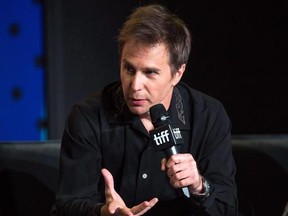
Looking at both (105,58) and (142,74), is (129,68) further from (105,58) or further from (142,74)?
(105,58)

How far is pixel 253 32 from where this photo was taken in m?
1.94

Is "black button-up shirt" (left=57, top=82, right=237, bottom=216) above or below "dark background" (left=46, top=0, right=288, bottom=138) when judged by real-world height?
below

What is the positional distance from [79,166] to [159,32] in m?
0.45

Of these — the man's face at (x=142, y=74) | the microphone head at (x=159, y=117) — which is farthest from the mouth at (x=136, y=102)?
the microphone head at (x=159, y=117)

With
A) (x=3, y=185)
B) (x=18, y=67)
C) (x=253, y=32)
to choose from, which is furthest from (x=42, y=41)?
(x=253, y=32)

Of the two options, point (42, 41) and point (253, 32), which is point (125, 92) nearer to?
point (42, 41)

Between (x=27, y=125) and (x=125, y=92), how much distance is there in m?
0.63

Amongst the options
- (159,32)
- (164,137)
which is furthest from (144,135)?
(164,137)

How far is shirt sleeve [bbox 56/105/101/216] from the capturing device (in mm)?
1425

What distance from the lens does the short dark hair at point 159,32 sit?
1452 millimetres

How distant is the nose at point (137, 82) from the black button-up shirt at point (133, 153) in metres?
0.15

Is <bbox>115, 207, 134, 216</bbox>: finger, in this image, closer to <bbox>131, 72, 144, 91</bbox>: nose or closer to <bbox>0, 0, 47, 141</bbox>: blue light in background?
<bbox>131, 72, 144, 91</bbox>: nose

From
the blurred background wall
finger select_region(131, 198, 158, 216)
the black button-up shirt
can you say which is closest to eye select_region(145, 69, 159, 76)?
the black button-up shirt

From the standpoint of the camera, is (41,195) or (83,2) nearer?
(41,195)
